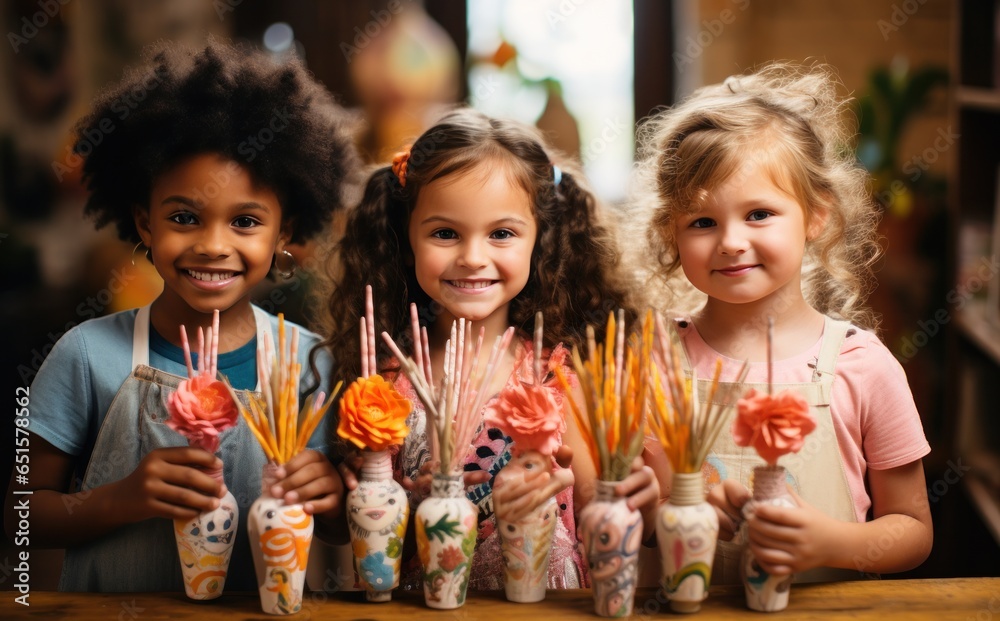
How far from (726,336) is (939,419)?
6.36 feet

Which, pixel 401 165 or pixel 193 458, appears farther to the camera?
pixel 401 165

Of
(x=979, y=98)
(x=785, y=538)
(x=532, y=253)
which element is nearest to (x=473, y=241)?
(x=532, y=253)

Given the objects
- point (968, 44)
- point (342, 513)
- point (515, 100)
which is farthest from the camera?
point (515, 100)

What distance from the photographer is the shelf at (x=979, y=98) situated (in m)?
2.56

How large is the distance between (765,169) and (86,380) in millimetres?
1068

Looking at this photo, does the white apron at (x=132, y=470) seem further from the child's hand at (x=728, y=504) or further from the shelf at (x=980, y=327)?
the shelf at (x=980, y=327)

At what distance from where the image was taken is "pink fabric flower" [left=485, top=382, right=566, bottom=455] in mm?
1271

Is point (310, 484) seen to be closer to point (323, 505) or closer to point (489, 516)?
point (323, 505)

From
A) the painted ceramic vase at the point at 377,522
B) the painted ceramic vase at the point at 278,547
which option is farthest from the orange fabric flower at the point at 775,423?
the painted ceramic vase at the point at 278,547

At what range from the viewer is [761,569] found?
1251mm

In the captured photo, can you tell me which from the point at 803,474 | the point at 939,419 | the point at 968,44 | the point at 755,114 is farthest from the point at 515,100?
the point at 803,474

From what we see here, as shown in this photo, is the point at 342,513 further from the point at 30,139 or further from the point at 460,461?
the point at 30,139

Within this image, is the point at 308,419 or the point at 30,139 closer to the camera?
the point at 308,419

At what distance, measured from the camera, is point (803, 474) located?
144cm
